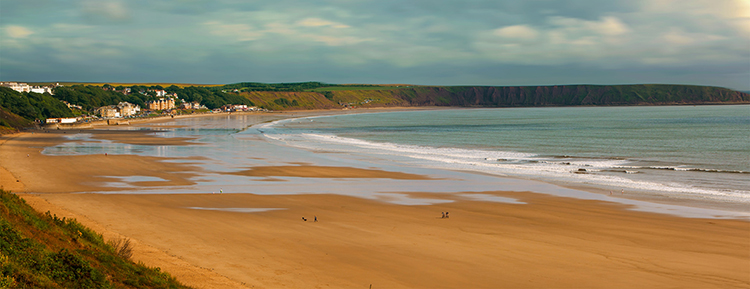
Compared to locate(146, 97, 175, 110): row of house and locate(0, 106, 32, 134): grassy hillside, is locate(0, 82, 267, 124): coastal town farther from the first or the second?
locate(0, 106, 32, 134): grassy hillside

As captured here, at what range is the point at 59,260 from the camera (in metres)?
8.81

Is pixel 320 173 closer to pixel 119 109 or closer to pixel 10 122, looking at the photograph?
pixel 10 122

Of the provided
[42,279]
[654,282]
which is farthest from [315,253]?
[654,282]

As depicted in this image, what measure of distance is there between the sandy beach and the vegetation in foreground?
4.34 ft

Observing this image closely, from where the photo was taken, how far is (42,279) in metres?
8.15

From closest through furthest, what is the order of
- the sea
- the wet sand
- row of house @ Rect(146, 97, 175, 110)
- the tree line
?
1. the sea
2. the wet sand
3. the tree line
4. row of house @ Rect(146, 97, 175, 110)

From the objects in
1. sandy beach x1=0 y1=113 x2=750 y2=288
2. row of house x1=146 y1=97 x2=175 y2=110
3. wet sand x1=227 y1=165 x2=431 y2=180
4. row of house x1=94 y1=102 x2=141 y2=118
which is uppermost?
row of house x1=146 y1=97 x2=175 y2=110

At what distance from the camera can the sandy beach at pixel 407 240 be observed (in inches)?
484

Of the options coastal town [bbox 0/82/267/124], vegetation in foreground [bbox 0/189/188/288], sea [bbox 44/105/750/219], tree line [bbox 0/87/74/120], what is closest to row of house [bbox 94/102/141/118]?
coastal town [bbox 0/82/267/124]

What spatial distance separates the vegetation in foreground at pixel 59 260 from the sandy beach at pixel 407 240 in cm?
132

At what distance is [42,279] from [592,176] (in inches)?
1156

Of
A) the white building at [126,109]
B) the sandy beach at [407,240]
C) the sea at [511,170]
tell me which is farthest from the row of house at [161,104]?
the sandy beach at [407,240]

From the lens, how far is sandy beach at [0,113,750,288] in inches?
484

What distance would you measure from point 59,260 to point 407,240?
9.56m
